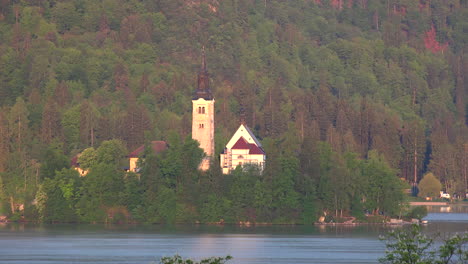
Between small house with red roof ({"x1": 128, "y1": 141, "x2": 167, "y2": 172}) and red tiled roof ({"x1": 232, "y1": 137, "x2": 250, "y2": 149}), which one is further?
small house with red roof ({"x1": 128, "y1": 141, "x2": 167, "y2": 172})

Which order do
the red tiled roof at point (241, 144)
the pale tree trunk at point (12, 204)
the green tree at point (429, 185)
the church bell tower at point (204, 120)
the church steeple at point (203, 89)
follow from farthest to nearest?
the green tree at point (429, 185), the red tiled roof at point (241, 144), the church steeple at point (203, 89), the church bell tower at point (204, 120), the pale tree trunk at point (12, 204)

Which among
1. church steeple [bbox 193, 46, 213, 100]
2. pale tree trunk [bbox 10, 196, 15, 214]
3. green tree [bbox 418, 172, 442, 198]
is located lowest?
pale tree trunk [bbox 10, 196, 15, 214]

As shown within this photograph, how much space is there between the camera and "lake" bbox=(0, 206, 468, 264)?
83875 mm

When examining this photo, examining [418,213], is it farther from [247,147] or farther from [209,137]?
[209,137]

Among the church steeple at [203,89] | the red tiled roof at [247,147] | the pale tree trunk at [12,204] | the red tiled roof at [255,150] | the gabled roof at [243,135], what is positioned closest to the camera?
the pale tree trunk at [12,204]

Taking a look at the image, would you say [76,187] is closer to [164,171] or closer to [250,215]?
[164,171]

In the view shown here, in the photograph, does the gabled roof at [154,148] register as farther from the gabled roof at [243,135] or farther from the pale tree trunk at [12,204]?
the pale tree trunk at [12,204]

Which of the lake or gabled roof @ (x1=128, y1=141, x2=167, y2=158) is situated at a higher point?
gabled roof @ (x1=128, y1=141, x2=167, y2=158)

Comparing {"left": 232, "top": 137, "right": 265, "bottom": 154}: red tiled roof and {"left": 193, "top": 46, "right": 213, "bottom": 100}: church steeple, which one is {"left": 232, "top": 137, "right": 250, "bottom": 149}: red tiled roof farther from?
{"left": 193, "top": 46, "right": 213, "bottom": 100}: church steeple

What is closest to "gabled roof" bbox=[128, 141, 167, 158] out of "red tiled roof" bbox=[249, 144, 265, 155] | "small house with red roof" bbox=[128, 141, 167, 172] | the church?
"small house with red roof" bbox=[128, 141, 167, 172]

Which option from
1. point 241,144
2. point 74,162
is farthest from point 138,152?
point 241,144

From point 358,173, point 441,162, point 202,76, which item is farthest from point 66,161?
point 441,162

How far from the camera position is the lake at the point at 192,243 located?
275 feet

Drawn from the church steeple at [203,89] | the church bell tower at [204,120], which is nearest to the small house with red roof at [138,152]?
the church bell tower at [204,120]
